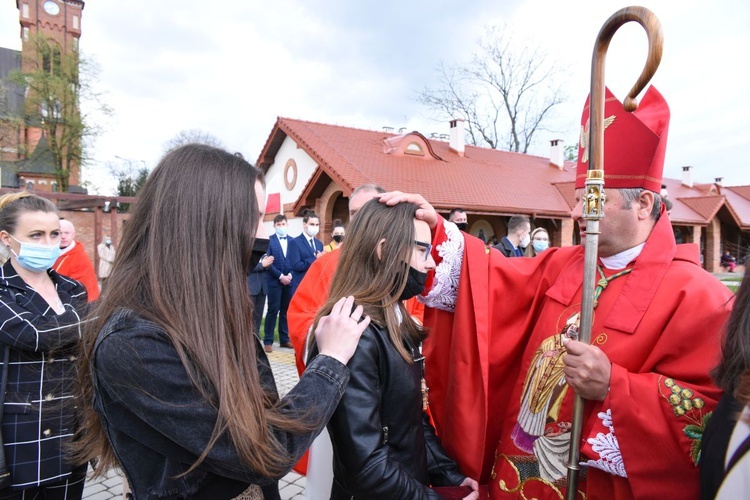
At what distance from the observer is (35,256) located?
8.27 ft

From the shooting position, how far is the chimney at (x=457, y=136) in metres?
21.3

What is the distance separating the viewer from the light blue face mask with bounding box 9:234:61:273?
2.50m

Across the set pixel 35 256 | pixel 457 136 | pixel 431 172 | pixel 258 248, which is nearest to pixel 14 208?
pixel 35 256

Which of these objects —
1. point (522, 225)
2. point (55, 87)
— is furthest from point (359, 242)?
point (55, 87)

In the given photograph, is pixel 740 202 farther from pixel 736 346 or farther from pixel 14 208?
pixel 14 208

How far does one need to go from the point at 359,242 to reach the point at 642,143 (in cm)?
115

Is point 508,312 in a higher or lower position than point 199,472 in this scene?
higher

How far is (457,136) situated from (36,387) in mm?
20712

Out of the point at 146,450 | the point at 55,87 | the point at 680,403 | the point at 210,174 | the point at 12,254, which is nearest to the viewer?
the point at 146,450

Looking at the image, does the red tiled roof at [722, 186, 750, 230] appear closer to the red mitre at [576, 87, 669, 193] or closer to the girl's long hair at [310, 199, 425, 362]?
the red mitre at [576, 87, 669, 193]

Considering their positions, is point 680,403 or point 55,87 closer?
point 680,403

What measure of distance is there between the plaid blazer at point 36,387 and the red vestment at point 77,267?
8.81 ft

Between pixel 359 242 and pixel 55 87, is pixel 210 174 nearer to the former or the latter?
pixel 359 242

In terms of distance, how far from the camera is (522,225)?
26.8 feet
